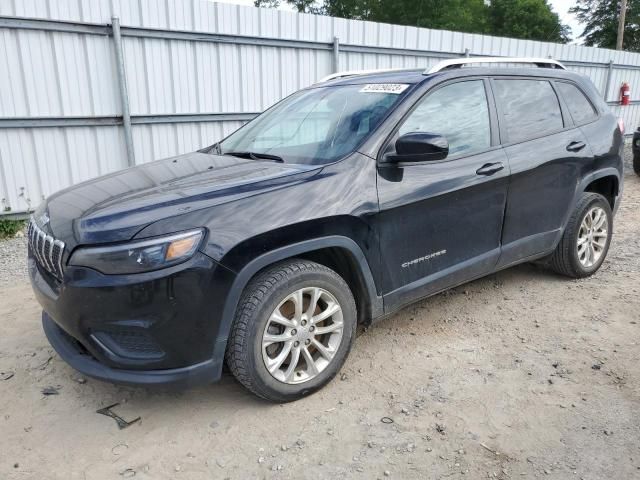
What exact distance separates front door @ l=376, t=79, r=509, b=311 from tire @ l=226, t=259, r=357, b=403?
1.25 feet

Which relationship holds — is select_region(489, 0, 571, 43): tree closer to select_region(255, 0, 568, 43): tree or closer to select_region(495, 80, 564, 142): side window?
select_region(255, 0, 568, 43): tree

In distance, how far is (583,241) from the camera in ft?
13.8

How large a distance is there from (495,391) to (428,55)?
8232 millimetres

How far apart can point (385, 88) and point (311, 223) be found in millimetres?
1196

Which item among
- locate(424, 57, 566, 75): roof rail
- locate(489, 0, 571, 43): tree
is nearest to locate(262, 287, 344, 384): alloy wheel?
locate(424, 57, 566, 75): roof rail

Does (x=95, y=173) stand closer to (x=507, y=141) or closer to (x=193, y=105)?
(x=193, y=105)

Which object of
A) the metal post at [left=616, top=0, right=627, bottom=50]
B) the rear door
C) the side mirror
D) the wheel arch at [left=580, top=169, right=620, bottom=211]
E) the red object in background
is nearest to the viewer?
the side mirror

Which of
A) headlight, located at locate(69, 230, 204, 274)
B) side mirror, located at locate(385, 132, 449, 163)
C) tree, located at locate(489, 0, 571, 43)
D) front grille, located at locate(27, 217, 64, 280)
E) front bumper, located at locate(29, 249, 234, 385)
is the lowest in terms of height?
front bumper, located at locate(29, 249, 234, 385)

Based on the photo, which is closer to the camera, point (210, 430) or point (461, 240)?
point (210, 430)

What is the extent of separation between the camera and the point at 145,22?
6.39m

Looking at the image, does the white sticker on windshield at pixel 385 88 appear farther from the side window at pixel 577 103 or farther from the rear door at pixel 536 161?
the side window at pixel 577 103

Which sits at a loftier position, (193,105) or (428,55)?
(428,55)

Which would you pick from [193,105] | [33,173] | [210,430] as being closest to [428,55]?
[193,105]

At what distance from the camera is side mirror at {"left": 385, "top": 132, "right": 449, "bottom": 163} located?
2.73 m
